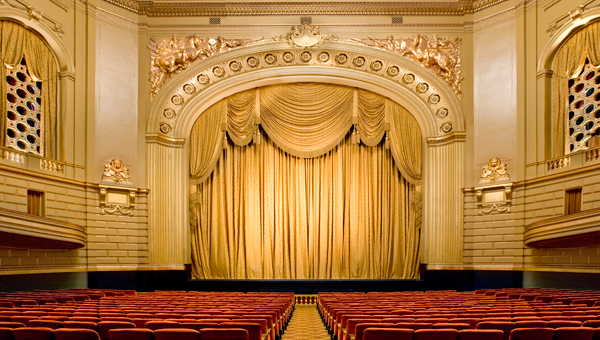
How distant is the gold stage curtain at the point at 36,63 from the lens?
40.6ft

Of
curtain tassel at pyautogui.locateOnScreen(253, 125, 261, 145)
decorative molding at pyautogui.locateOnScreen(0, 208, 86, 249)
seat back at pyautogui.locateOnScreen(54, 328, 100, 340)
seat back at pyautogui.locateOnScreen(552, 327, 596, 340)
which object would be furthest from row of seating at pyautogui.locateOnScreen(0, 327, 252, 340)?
curtain tassel at pyautogui.locateOnScreen(253, 125, 261, 145)

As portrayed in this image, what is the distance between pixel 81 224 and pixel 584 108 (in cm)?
1237

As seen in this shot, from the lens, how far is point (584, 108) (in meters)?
12.9

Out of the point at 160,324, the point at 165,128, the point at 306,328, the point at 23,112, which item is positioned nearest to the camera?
the point at 160,324

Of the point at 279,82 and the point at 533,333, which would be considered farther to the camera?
the point at 279,82

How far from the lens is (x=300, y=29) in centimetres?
1580

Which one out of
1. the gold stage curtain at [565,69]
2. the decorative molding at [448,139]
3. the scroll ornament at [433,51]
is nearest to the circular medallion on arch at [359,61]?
the scroll ornament at [433,51]

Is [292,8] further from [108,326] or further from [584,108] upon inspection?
[108,326]

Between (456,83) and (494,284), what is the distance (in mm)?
5552

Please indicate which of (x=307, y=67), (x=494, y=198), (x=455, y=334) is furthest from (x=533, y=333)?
(x=307, y=67)

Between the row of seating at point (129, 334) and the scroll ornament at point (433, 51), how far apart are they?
42.9ft

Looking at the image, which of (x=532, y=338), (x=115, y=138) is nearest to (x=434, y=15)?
(x=115, y=138)

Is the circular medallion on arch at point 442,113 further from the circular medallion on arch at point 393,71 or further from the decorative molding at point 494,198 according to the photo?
the decorative molding at point 494,198

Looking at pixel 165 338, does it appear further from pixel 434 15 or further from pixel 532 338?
pixel 434 15
